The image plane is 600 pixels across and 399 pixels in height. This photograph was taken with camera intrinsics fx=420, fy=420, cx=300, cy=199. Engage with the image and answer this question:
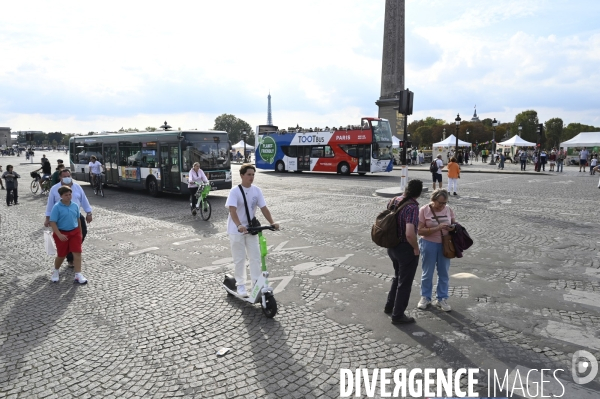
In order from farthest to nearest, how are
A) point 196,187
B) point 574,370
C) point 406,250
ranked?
point 196,187
point 406,250
point 574,370

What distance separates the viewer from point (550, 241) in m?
8.42

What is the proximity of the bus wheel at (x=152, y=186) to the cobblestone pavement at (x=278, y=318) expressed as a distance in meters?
7.87

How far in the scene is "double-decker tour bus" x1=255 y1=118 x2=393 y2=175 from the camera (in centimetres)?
2698

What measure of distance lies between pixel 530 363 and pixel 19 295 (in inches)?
246

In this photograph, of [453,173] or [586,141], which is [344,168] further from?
[586,141]

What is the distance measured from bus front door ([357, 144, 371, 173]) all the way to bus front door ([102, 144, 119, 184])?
48.2 ft

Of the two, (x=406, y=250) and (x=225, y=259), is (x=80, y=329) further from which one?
(x=406, y=250)

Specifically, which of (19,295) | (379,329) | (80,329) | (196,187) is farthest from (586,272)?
(196,187)

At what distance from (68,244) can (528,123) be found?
101 m

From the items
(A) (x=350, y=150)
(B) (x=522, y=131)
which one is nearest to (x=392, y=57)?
(A) (x=350, y=150)

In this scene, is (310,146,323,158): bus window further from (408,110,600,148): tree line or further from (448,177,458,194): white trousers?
(408,110,600,148): tree line

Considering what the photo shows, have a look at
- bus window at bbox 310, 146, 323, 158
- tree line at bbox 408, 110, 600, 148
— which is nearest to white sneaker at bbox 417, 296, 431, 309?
bus window at bbox 310, 146, 323, 158

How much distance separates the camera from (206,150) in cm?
1650

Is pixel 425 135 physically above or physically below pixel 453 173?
above
